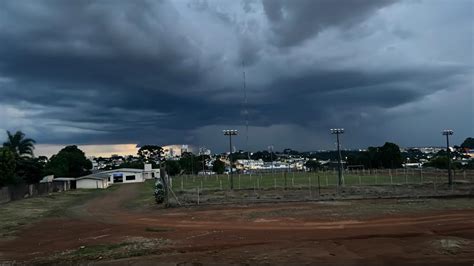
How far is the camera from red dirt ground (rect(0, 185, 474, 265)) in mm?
15117

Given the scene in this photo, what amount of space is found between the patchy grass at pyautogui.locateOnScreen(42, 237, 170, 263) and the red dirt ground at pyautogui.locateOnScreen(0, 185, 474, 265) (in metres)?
0.60

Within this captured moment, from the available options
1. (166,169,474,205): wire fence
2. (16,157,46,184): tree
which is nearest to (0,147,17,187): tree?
(16,157,46,184): tree

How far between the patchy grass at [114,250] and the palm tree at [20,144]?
76.5 m

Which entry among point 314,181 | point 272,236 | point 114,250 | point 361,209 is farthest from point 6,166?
point 272,236

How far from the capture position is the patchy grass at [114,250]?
1639cm

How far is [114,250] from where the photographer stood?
1772 cm

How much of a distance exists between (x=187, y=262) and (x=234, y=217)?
13.8m

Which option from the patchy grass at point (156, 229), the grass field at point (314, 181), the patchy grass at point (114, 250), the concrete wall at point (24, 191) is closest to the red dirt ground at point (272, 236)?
the patchy grass at point (156, 229)

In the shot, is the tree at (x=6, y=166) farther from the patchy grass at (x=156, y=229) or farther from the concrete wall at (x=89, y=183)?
the patchy grass at (x=156, y=229)

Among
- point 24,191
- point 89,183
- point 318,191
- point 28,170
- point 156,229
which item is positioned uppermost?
point 28,170

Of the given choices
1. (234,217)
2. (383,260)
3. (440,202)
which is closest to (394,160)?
(440,202)

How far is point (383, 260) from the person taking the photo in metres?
14.3

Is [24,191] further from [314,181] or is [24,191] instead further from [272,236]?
[272,236]

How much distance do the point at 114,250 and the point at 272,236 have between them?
6.83m
